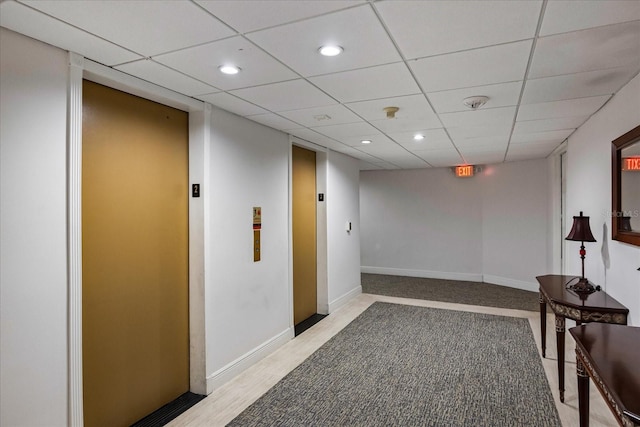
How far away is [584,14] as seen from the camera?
164 centimetres

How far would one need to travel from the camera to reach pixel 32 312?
1.91 metres

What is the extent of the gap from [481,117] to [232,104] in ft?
7.68

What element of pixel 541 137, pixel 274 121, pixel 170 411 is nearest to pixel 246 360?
pixel 170 411

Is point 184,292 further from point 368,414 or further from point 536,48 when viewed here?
point 536,48

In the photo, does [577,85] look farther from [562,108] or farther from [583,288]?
[583,288]

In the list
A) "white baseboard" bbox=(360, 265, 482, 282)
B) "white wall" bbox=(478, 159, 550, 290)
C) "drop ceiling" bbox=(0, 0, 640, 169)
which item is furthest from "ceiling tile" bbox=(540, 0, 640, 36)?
"white baseboard" bbox=(360, 265, 482, 282)

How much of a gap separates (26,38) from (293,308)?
12.1ft

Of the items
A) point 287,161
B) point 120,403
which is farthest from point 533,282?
point 120,403

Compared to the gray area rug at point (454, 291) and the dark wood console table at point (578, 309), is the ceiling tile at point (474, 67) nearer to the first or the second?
the dark wood console table at point (578, 309)

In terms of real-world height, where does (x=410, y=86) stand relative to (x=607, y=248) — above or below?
above

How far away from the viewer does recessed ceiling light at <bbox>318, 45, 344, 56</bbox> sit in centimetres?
198

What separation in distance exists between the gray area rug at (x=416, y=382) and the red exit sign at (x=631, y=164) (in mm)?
1877

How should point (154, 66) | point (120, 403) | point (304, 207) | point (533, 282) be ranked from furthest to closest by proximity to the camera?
point (533, 282) < point (304, 207) < point (120, 403) < point (154, 66)

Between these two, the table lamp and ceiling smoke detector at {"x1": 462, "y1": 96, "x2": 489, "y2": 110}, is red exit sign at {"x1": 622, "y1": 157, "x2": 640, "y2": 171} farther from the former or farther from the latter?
ceiling smoke detector at {"x1": 462, "y1": 96, "x2": 489, "y2": 110}
